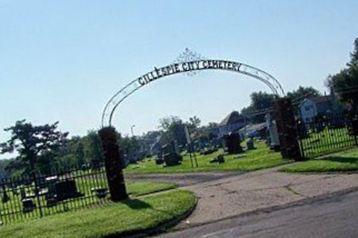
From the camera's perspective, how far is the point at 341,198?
12.0 metres

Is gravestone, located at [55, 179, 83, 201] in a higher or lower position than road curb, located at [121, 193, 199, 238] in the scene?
higher

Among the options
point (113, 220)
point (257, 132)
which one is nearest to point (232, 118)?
point (257, 132)

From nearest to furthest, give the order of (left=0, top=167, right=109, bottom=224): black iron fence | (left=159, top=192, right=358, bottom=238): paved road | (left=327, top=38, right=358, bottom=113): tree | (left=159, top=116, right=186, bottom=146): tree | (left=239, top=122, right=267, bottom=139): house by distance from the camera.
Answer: (left=159, top=192, right=358, bottom=238): paved road < (left=0, top=167, right=109, bottom=224): black iron fence < (left=239, top=122, right=267, bottom=139): house < (left=327, top=38, right=358, bottom=113): tree < (left=159, top=116, right=186, bottom=146): tree

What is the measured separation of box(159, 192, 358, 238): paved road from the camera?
8.75 metres

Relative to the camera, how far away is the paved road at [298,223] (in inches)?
344

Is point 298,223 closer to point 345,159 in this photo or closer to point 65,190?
point 345,159

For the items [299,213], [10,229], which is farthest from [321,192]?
[10,229]

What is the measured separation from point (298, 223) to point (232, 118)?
12938cm

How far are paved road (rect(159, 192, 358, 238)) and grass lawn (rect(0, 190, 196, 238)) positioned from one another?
56.2 inches

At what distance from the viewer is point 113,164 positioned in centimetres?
1917

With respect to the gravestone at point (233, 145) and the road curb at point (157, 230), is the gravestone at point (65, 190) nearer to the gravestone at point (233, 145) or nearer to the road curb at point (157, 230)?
the road curb at point (157, 230)

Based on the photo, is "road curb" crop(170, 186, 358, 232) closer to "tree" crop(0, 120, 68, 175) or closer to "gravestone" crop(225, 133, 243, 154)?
"gravestone" crop(225, 133, 243, 154)

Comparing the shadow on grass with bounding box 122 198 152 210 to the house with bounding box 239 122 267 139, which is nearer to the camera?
Result: the shadow on grass with bounding box 122 198 152 210

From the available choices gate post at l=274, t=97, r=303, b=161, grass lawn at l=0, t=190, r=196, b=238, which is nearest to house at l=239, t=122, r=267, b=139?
gate post at l=274, t=97, r=303, b=161
